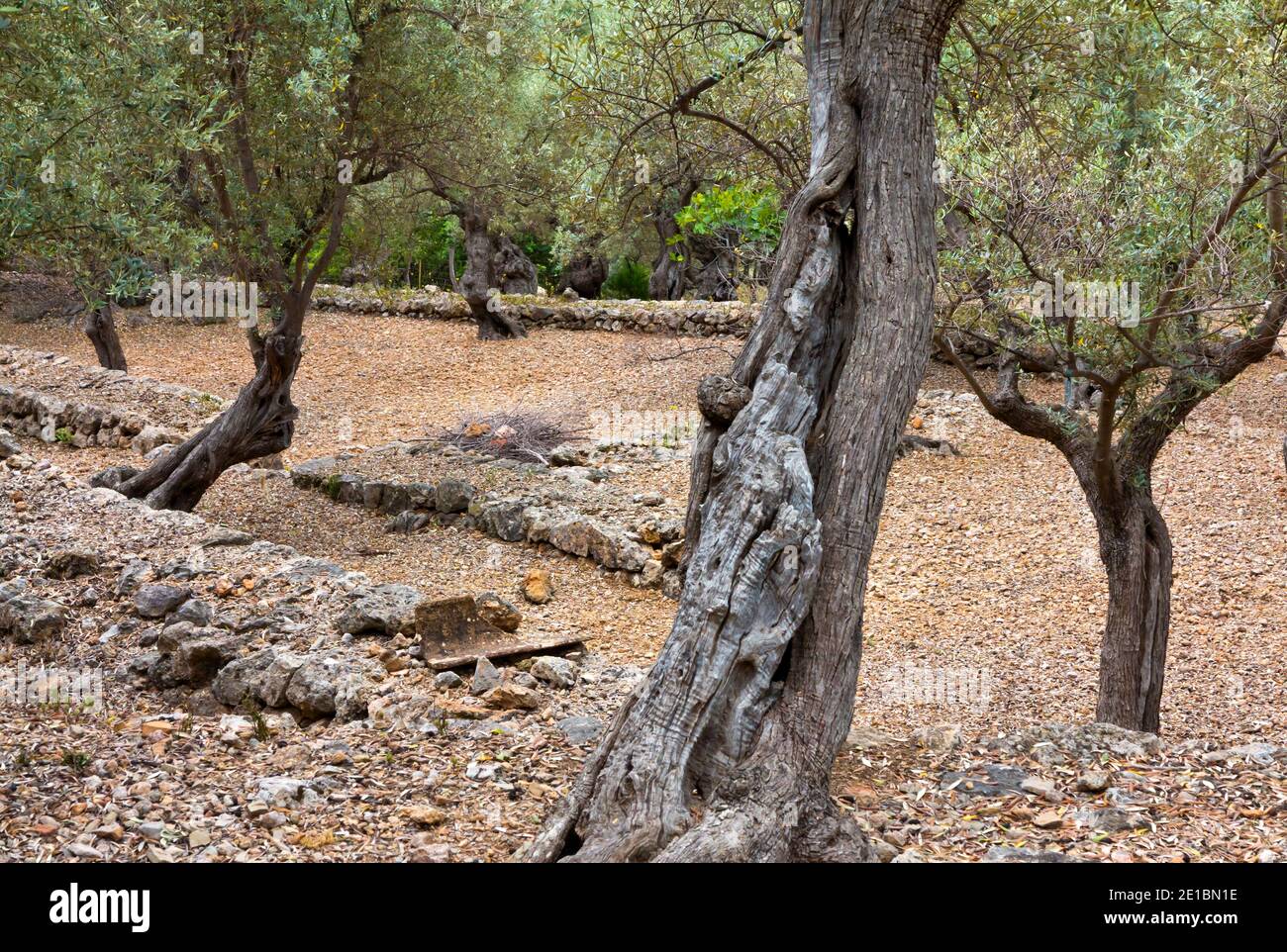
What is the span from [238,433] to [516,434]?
3.99 metres

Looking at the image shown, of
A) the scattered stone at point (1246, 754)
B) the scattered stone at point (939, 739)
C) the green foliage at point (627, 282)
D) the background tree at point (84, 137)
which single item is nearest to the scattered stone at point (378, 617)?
the background tree at point (84, 137)

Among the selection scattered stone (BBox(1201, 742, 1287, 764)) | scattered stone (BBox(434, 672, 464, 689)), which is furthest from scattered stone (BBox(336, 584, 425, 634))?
scattered stone (BBox(1201, 742, 1287, 764))

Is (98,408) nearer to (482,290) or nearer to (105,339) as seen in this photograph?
(105,339)

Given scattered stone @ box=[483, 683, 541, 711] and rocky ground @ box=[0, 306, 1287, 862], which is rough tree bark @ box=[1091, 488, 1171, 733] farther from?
scattered stone @ box=[483, 683, 541, 711]

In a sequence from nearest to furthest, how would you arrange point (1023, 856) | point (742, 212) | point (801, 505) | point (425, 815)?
point (1023, 856)
point (801, 505)
point (425, 815)
point (742, 212)

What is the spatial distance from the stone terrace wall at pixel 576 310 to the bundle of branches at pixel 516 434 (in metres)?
6.16

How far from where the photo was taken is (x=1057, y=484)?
1266cm

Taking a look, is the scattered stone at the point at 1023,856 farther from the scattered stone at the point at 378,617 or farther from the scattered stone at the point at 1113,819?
the scattered stone at the point at 378,617

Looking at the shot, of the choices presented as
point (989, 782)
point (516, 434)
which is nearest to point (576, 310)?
point (516, 434)

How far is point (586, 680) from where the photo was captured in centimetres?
684

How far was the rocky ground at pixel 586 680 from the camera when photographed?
473cm

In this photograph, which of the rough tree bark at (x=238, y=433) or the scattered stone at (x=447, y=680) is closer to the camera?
the scattered stone at (x=447, y=680)

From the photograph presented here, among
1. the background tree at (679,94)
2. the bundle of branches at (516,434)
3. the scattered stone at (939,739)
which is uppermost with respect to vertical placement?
the background tree at (679,94)

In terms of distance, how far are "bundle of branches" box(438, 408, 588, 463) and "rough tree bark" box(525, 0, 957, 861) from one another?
8732 mm
